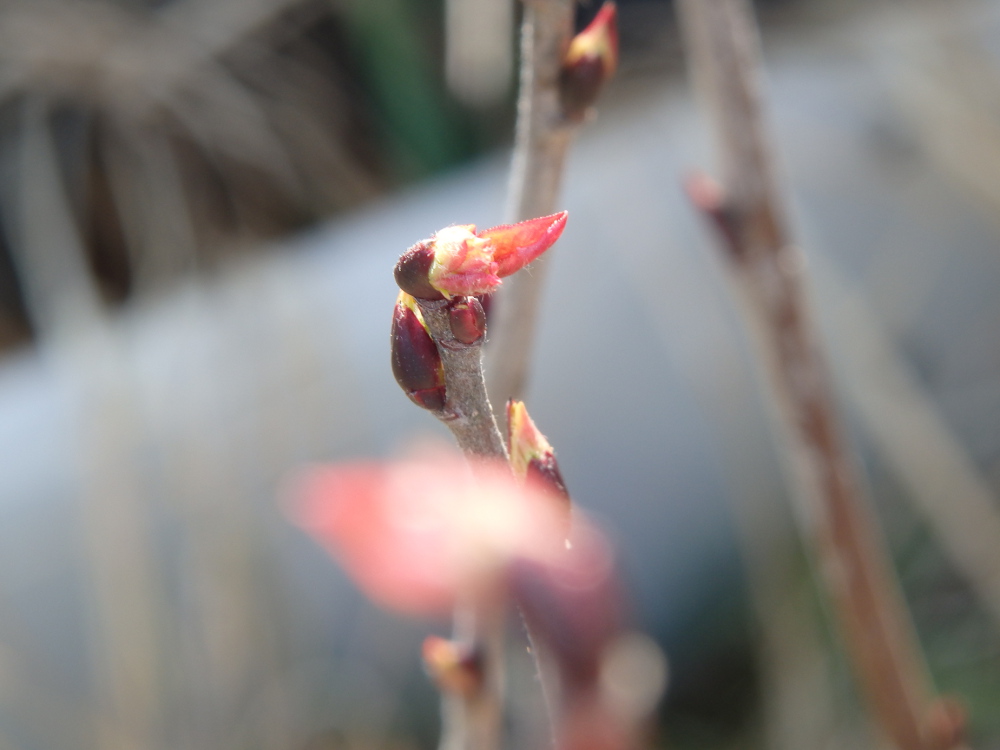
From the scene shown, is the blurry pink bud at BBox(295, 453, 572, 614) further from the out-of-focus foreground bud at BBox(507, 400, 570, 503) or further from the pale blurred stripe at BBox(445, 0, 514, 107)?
the pale blurred stripe at BBox(445, 0, 514, 107)

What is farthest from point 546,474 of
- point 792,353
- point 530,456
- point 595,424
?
point 595,424

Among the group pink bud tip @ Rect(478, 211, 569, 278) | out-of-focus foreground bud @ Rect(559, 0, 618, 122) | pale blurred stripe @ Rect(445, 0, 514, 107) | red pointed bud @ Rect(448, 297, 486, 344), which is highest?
pale blurred stripe @ Rect(445, 0, 514, 107)

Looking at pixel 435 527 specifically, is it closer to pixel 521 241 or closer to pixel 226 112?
pixel 521 241

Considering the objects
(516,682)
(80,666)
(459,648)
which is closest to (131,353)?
(80,666)

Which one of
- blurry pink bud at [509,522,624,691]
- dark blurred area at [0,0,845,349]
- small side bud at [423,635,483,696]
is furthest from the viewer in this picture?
→ dark blurred area at [0,0,845,349]

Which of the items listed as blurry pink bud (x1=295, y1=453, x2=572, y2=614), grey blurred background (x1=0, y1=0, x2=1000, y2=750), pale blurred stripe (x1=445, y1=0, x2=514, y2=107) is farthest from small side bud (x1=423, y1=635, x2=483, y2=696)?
pale blurred stripe (x1=445, y1=0, x2=514, y2=107)

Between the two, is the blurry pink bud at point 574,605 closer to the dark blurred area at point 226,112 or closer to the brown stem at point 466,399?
the brown stem at point 466,399
